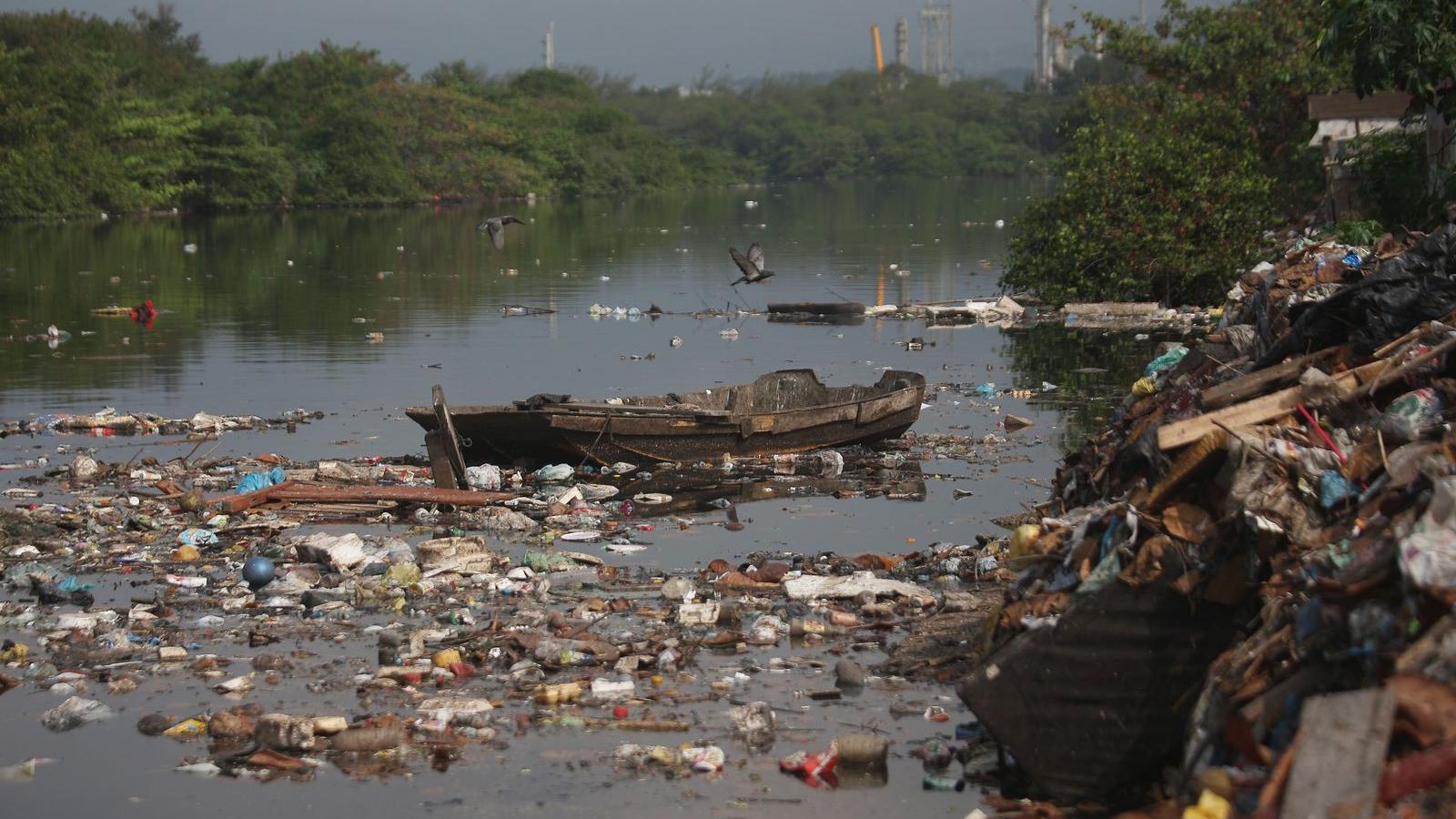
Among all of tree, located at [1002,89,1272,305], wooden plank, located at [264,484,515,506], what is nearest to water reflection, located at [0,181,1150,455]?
tree, located at [1002,89,1272,305]

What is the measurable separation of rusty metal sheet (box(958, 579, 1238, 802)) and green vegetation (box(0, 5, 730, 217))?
51.8 m

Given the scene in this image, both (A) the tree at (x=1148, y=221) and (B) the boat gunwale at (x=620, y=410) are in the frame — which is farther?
(A) the tree at (x=1148, y=221)

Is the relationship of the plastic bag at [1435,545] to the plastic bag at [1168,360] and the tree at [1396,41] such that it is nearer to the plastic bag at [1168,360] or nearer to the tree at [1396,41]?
the plastic bag at [1168,360]

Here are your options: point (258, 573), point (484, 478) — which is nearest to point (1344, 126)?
point (484, 478)

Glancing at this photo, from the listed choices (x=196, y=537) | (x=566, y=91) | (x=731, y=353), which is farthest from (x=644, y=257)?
(x=566, y=91)

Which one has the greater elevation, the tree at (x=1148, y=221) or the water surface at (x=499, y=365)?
the tree at (x=1148, y=221)

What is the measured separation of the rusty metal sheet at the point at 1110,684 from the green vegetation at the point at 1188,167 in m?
18.8

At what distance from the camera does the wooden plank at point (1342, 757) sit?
4.24 m

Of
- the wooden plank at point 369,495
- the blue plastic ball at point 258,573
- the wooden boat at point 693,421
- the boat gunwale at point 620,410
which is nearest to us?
the blue plastic ball at point 258,573

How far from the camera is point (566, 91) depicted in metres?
104

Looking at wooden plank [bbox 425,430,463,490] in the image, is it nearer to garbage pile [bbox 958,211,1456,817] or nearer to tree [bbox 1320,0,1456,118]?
garbage pile [bbox 958,211,1456,817]

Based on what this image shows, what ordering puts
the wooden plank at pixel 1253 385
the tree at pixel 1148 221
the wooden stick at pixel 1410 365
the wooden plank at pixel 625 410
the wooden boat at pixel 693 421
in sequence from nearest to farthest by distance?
the wooden stick at pixel 1410 365 < the wooden plank at pixel 1253 385 < the wooden boat at pixel 693 421 < the wooden plank at pixel 625 410 < the tree at pixel 1148 221

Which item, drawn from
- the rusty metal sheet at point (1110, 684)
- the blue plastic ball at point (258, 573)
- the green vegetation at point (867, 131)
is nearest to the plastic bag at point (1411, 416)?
the rusty metal sheet at point (1110, 684)

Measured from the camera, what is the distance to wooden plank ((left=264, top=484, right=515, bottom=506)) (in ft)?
36.4
